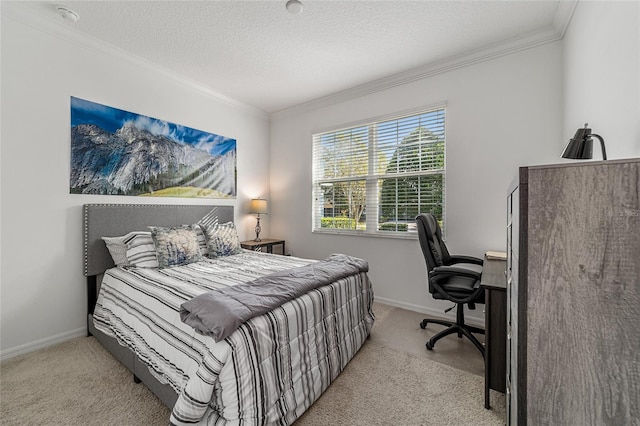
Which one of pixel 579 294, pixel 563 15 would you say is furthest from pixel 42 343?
pixel 563 15

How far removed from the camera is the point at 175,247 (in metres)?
2.63

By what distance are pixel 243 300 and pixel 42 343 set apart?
225 centimetres

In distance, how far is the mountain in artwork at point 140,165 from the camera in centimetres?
259

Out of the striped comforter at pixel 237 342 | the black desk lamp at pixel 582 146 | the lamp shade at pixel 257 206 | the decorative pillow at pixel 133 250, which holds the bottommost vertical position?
the striped comforter at pixel 237 342

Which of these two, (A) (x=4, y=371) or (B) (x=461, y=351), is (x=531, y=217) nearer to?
(B) (x=461, y=351)

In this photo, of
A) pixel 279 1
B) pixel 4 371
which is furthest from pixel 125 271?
pixel 279 1

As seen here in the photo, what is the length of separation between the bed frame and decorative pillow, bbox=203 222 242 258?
1.47ft

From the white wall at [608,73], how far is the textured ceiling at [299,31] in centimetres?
57

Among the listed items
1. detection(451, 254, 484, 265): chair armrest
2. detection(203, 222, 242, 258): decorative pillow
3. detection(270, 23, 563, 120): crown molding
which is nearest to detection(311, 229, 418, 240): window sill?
detection(451, 254, 484, 265): chair armrest

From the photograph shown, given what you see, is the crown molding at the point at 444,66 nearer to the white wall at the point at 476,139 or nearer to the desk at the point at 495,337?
the white wall at the point at 476,139

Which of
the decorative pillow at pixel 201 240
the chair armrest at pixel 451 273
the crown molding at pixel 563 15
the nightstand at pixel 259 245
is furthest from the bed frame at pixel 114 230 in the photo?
the crown molding at pixel 563 15

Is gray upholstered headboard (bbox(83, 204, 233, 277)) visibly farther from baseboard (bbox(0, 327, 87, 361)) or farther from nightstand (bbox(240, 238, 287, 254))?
nightstand (bbox(240, 238, 287, 254))

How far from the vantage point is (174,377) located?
150 centimetres

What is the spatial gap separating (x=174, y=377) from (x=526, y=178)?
1.88 meters
